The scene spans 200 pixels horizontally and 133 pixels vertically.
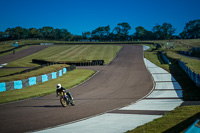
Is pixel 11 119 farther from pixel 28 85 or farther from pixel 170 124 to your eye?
pixel 28 85

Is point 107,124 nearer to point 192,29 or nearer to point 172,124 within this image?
point 172,124

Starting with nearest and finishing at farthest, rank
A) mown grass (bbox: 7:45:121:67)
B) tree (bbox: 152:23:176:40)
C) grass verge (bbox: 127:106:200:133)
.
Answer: grass verge (bbox: 127:106:200:133) → mown grass (bbox: 7:45:121:67) → tree (bbox: 152:23:176:40)

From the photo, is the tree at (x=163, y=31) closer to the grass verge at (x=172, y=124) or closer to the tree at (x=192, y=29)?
the tree at (x=192, y=29)

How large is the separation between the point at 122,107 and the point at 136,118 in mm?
3257

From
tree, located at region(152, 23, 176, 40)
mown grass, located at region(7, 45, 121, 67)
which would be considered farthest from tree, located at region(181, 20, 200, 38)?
mown grass, located at region(7, 45, 121, 67)

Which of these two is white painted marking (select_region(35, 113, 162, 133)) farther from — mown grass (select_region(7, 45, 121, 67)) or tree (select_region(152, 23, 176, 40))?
tree (select_region(152, 23, 176, 40))

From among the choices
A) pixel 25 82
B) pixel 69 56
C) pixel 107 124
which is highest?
pixel 69 56

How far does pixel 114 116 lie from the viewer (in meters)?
12.8

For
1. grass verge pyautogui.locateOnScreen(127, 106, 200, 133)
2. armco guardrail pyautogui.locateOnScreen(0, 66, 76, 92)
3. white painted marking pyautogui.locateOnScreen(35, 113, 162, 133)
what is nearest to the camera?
grass verge pyautogui.locateOnScreen(127, 106, 200, 133)

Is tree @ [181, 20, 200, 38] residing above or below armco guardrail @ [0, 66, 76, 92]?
above

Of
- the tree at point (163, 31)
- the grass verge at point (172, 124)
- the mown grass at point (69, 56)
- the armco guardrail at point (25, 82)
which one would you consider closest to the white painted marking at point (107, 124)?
the grass verge at point (172, 124)

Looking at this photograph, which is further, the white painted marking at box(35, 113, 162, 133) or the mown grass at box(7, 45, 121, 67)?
the mown grass at box(7, 45, 121, 67)

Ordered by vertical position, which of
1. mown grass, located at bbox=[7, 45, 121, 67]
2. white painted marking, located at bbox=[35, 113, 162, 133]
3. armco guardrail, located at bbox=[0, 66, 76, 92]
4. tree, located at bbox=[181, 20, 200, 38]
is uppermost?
tree, located at bbox=[181, 20, 200, 38]

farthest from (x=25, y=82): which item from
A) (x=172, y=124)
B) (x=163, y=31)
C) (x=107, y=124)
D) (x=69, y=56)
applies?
(x=163, y=31)
